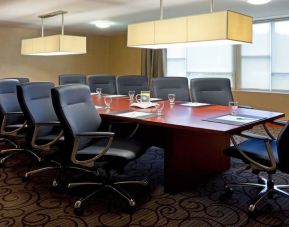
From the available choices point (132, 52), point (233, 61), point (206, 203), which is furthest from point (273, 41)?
point (206, 203)

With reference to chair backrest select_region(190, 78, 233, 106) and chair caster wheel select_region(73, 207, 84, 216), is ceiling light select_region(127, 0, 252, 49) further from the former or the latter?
chair caster wheel select_region(73, 207, 84, 216)

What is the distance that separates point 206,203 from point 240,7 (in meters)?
3.60

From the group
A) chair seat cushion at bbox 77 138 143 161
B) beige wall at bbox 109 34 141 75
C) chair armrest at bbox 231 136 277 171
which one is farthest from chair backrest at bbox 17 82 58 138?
beige wall at bbox 109 34 141 75

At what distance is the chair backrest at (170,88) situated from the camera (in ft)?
14.8

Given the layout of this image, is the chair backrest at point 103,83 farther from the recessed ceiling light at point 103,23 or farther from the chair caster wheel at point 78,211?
the chair caster wheel at point 78,211

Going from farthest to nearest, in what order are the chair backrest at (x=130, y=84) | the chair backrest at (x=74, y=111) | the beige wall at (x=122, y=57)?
the beige wall at (x=122, y=57) < the chair backrest at (x=130, y=84) < the chair backrest at (x=74, y=111)

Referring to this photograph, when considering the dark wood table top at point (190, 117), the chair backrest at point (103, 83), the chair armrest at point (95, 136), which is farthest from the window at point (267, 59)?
the chair armrest at point (95, 136)

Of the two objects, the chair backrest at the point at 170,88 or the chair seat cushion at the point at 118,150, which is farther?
the chair backrest at the point at 170,88

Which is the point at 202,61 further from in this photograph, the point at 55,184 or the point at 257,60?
the point at 55,184

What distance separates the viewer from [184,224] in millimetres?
2381

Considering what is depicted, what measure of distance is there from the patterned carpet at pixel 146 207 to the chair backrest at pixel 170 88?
150 cm

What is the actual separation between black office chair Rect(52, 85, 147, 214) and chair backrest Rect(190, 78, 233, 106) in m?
1.55

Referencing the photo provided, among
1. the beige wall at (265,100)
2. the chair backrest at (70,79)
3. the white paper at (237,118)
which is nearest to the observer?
the white paper at (237,118)

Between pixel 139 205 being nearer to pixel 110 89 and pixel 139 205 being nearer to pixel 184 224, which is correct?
pixel 184 224
